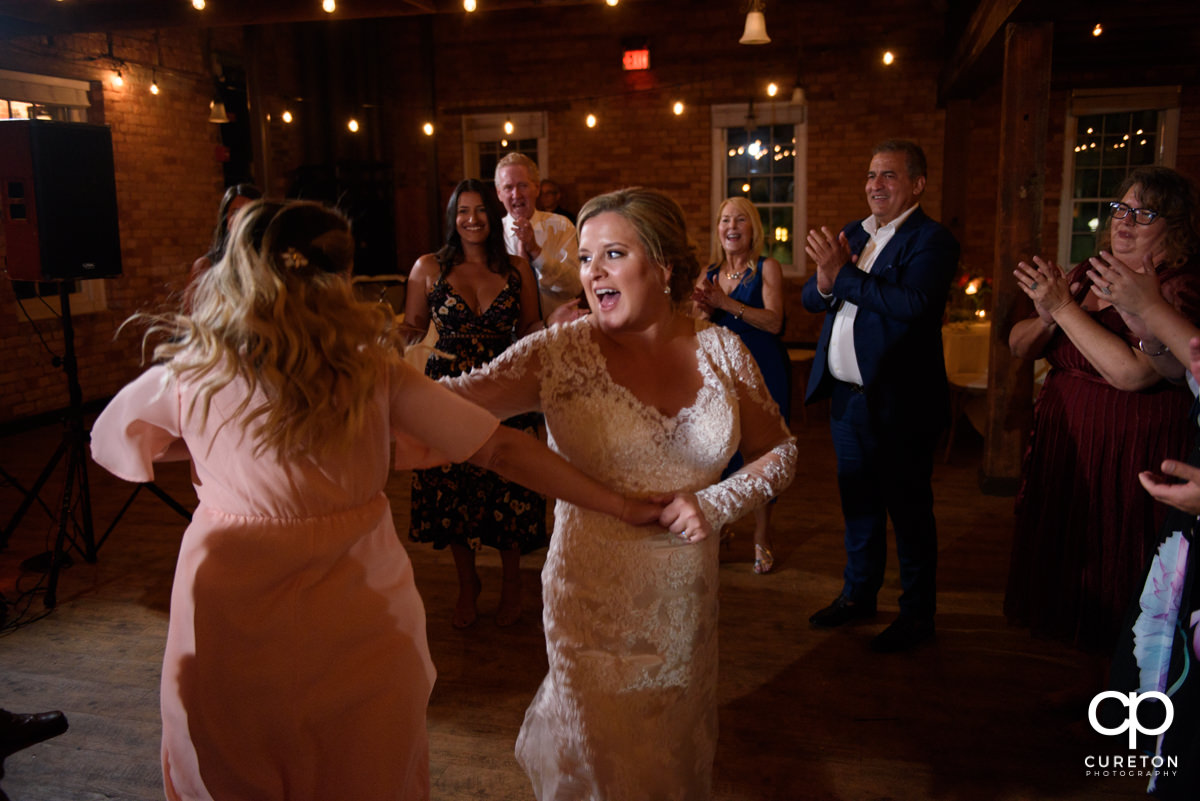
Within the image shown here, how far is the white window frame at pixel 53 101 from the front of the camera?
22.0ft

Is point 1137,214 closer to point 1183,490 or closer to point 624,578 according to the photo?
point 1183,490

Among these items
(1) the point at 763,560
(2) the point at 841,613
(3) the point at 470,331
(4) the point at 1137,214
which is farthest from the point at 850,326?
(3) the point at 470,331

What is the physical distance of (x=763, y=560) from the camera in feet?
13.1

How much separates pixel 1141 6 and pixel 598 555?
5987 mm

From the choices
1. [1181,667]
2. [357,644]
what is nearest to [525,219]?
[357,644]

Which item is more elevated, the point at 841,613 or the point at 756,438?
the point at 756,438

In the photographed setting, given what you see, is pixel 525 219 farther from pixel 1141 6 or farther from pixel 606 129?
pixel 606 129

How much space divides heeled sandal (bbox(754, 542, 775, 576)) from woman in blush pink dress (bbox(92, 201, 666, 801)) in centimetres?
264

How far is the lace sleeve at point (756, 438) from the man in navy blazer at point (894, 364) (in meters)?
1.18

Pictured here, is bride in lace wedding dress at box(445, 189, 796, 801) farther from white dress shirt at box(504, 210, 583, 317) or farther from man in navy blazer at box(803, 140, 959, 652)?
white dress shirt at box(504, 210, 583, 317)

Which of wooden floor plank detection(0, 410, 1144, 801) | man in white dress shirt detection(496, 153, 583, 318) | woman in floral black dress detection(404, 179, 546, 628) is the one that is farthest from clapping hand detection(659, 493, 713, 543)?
man in white dress shirt detection(496, 153, 583, 318)

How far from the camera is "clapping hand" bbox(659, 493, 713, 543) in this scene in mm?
1729

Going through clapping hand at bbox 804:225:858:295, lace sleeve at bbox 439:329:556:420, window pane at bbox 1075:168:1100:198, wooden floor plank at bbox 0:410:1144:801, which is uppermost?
window pane at bbox 1075:168:1100:198

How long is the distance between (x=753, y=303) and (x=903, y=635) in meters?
1.61
